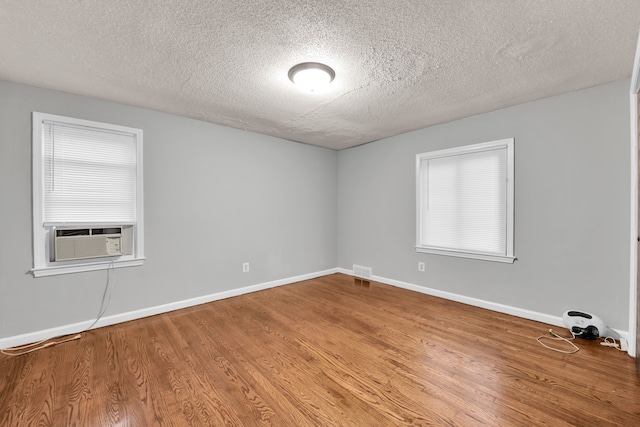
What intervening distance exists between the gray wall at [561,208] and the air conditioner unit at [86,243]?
399 centimetres

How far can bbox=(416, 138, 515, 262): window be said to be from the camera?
3201mm

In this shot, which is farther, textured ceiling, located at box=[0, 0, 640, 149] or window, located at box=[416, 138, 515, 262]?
window, located at box=[416, 138, 515, 262]

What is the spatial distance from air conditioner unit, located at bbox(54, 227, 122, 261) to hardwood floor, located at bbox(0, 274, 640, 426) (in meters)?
0.81

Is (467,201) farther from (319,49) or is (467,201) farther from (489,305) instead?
(319,49)

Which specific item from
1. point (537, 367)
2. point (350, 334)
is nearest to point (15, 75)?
point (350, 334)

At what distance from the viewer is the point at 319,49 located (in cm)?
200

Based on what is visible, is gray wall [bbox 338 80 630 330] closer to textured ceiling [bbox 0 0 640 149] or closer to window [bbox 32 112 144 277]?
textured ceiling [bbox 0 0 640 149]

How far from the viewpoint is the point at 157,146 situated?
321cm

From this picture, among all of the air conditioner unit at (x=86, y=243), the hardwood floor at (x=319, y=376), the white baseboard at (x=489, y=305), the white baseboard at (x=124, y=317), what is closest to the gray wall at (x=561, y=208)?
the white baseboard at (x=489, y=305)

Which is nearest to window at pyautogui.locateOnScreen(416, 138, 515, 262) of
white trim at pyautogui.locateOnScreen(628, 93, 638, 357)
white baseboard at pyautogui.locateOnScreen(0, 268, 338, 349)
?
white trim at pyautogui.locateOnScreen(628, 93, 638, 357)

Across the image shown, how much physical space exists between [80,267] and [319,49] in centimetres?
316

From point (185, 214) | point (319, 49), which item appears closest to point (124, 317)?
point (185, 214)

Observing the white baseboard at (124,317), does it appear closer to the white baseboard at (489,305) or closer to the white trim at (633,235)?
the white baseboard at (489,305)

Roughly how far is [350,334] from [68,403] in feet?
7.05
